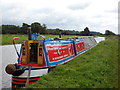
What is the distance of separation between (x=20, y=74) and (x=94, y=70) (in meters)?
3.64

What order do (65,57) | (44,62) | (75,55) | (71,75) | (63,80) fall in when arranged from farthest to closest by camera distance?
1. (75,55)
2. (65,57)
3. (44,62)
4. (71,75)
5. (63,80)

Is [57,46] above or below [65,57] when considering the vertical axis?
above

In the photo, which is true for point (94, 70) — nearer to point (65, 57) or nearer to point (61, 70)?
point (61, 70)

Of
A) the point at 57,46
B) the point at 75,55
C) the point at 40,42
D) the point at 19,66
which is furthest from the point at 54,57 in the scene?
the point at 75,55

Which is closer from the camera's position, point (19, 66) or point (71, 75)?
point (71, 75)

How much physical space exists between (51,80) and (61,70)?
58.0 inches

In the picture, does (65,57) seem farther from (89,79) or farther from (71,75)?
(89,79)

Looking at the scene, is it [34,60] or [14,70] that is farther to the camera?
[34,60]

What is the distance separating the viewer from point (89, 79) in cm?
614

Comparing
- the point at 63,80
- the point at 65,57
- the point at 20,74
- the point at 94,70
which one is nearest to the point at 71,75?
the point at 63,80

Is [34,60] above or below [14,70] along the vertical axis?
above

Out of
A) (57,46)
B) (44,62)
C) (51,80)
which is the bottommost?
(51,80)

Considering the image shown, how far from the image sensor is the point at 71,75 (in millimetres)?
6711

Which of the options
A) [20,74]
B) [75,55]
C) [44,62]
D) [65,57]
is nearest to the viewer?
[20,74]
